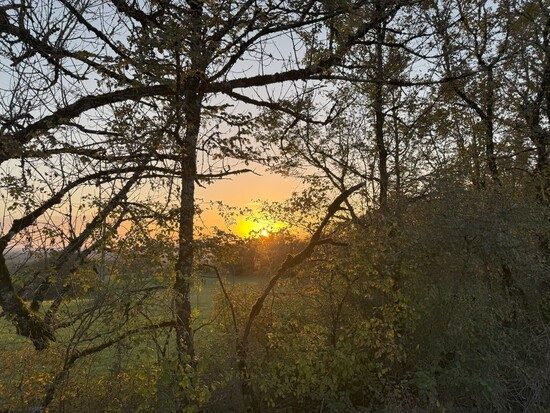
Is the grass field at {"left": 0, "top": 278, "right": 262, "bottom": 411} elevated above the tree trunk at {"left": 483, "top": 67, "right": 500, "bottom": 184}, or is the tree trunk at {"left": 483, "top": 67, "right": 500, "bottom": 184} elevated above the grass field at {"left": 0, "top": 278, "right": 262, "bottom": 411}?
the tree trunk at {"left": 483, "top": 67, "right": 500, "bottom": 184}

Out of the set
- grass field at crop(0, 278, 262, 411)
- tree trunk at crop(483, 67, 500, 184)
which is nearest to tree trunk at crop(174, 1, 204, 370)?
grass field at crop(0, 278, 262, 411)

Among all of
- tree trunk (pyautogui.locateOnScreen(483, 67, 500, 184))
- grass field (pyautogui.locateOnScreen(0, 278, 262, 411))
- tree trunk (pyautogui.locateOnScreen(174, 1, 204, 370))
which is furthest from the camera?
tree trunk (pyautogui.locateOnScreen(483, 67, 500, 184))

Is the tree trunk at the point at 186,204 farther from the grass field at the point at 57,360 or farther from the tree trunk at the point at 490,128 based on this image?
the tree trunk at the point at 490,128

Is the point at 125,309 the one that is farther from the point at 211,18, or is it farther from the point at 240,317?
the point at 240,317

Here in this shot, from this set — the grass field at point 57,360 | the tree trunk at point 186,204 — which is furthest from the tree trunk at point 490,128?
the grass field at point 57,360

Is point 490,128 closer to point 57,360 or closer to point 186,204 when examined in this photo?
point 186,204

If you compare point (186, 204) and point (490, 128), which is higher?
point (490, 128)

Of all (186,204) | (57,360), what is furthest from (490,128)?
(57,360)

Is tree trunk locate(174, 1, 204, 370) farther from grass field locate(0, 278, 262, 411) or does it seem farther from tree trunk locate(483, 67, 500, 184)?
tree trunk locate(483, 67, 500, 184)

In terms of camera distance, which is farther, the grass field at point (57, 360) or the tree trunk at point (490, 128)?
the tree trunk at point (490, 128)

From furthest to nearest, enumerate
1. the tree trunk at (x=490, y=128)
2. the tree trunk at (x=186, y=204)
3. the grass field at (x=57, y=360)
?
the tree trunk at (x=490, y=128) < the tree trunk at (x=186, y=204) < the grass field at (x=57, y=360)

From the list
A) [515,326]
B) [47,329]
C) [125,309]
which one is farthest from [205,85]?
[515,326]

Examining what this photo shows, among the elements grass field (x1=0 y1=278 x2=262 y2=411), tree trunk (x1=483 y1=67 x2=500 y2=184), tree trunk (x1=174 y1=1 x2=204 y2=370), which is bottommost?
grass field (x1=0 y1=278 x2=262 y2=411)

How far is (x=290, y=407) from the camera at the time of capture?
9.27m
